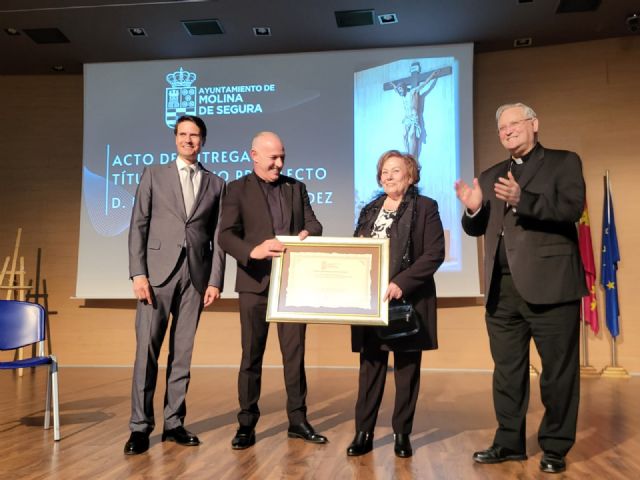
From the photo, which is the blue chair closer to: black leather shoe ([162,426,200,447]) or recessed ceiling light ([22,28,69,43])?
black leather shoe ([162,426,200,447])

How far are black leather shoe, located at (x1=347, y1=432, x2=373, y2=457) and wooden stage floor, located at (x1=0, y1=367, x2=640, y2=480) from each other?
4 centimetres

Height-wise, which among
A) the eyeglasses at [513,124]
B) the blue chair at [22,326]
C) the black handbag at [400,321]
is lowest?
the blue chair at [22,326]

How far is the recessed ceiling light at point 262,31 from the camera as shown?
6062mm

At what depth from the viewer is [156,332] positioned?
300 centimetres

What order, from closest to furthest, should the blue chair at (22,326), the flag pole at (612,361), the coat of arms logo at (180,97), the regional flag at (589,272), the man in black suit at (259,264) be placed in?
1. the man in black suit at (259,264)
2. the blue chair at (22,326)
3. the flag pole at (612,361)
4. the regional flag at (589,272)
5. the coat of arms logo at (180,97)

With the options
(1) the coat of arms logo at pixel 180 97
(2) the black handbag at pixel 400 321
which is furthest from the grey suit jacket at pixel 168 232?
(1) the coat of arms logo at pixel 180 97

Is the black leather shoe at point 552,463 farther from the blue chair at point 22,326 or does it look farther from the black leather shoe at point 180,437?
the blue chair at point 22,326

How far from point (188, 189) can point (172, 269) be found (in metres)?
0.43

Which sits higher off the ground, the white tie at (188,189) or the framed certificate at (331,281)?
the white tie at (188,189)

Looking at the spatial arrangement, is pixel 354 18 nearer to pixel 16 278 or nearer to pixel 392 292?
pixel 392 292

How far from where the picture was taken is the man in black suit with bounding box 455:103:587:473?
253cm

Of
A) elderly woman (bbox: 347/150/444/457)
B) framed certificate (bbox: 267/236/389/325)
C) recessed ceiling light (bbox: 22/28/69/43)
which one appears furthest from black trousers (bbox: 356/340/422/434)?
recessed ceiling light (bbox: 22/28/69/43)

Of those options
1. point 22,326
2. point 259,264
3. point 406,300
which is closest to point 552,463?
point 406,300

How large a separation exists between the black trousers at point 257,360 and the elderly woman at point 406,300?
395 mm
